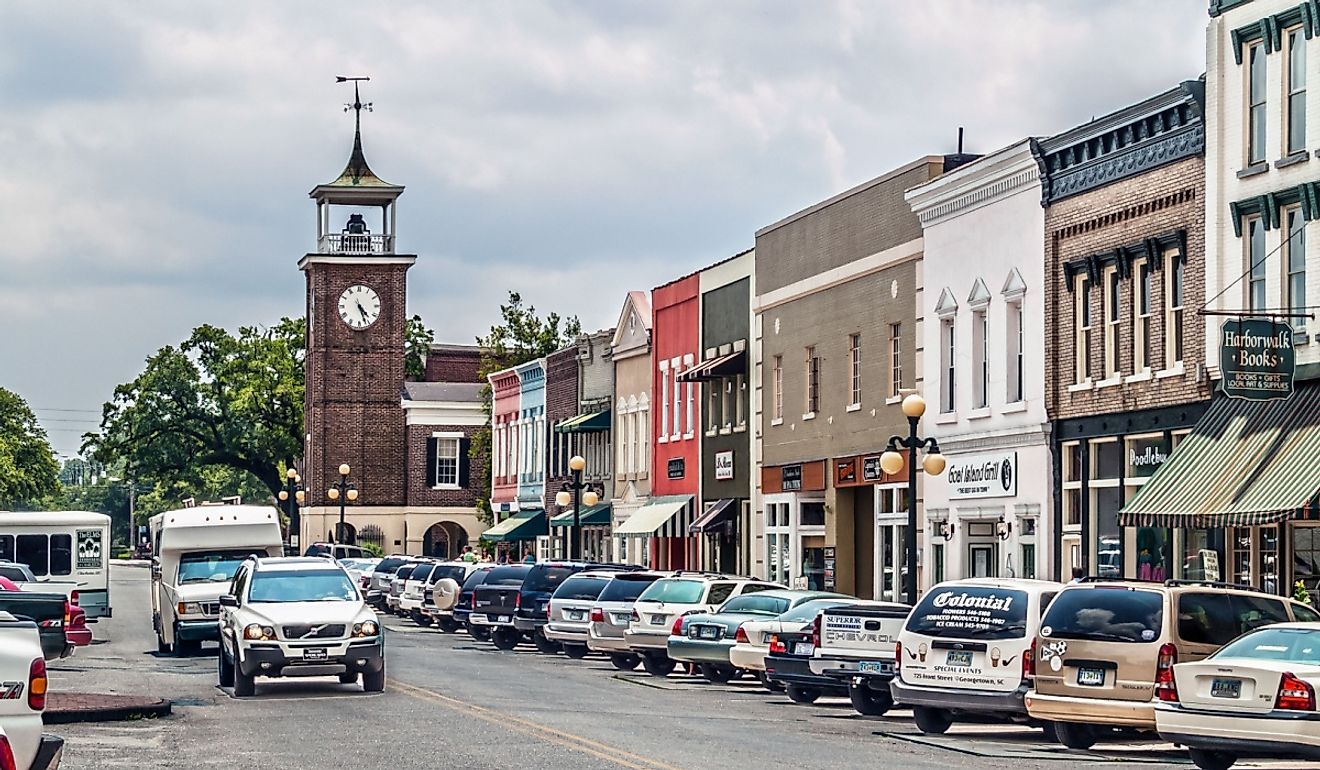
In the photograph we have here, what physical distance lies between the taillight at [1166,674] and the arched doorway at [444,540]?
284 feet

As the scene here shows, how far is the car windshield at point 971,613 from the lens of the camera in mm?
21500

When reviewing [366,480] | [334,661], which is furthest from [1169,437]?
[366,480]

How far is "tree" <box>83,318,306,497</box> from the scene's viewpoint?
115 metres

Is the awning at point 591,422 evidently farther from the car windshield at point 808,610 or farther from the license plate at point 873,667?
the license plate at point 873,667

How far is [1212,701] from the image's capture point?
1762 centimetres

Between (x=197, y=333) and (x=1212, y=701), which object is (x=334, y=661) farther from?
(x=197, y=333)

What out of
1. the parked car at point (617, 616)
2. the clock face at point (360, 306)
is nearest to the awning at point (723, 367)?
the parked car at point (617, 616)

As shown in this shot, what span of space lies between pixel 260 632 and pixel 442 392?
8014 centimetres

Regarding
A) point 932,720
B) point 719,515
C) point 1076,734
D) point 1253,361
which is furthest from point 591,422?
point 1076,734

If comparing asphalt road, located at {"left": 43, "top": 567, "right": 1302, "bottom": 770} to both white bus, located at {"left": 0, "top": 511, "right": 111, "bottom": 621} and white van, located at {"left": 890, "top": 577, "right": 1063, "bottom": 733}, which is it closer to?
white van, located at {"left": 890, "top": 577, "right": 1063, "bottom": 733}

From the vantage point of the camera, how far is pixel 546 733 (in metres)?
21.1

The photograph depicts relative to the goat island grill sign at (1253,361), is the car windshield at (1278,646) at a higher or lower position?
lower

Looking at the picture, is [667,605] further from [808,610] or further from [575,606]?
[808,610]

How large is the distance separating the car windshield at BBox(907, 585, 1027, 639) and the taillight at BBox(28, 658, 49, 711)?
35.6ft
